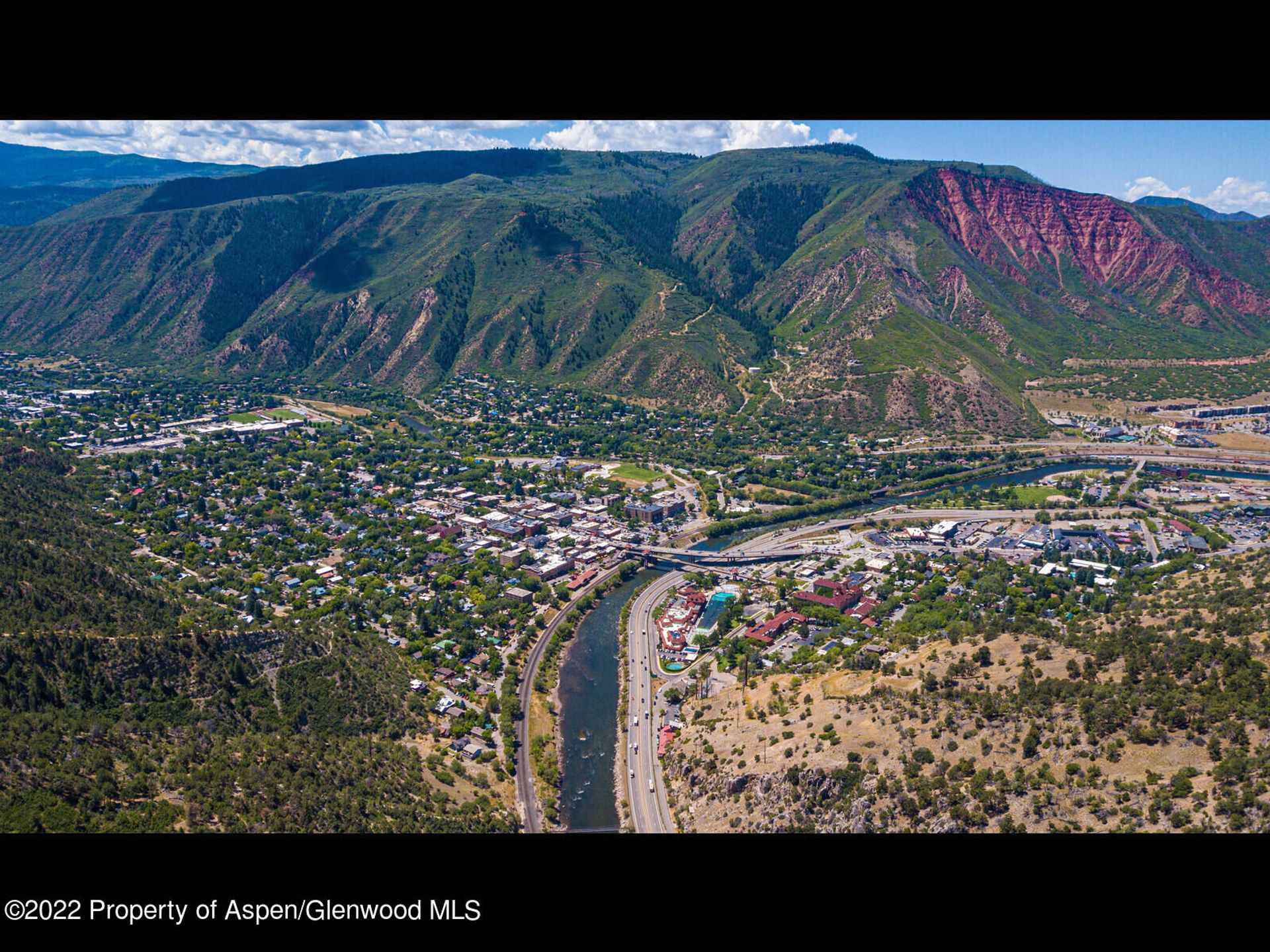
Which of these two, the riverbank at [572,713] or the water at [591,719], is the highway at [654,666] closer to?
the water at [591,719]

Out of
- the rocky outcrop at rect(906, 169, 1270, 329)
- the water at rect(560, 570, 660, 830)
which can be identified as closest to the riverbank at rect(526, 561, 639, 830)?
the water at rect(560, 570, 660, 830)

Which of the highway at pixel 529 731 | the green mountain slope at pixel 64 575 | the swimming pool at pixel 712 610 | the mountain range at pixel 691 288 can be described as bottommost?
the highway at pixel 529 731

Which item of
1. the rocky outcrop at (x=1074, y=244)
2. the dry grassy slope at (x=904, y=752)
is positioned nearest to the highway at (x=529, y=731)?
the dry grassy slope at (x=904, y=752)

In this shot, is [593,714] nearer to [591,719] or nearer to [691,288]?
[591,719]

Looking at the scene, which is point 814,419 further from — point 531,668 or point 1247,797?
point 1247,797

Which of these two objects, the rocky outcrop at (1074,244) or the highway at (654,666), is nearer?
the highway at (654,666)
